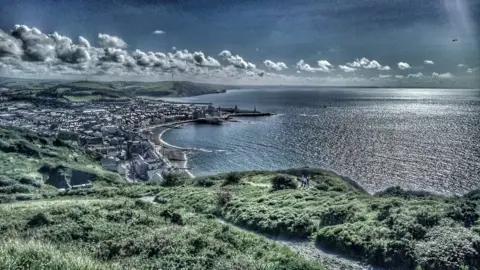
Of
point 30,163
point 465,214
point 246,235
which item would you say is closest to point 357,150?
point 30,163

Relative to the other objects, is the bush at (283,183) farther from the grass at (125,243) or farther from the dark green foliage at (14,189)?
the dark green foliage at (14,189)

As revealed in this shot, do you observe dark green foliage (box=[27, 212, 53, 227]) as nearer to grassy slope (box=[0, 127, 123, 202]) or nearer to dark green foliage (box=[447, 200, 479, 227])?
dark green foliage (box=[447, 200, 479, 227])

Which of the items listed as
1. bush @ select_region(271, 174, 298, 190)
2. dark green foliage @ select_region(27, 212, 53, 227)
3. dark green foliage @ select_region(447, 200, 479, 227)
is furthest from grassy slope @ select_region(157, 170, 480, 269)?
dark green foliage @ select_region(27, 212, 53, 227)

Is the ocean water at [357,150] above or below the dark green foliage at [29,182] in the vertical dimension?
below

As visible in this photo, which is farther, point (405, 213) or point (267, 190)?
point (267, 190)

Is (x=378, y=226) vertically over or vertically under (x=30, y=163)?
over

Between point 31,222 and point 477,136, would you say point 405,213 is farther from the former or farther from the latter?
point 477,136

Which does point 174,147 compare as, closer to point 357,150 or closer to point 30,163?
point 30,163

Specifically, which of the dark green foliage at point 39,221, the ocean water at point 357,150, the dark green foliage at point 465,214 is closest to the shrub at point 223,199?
the dark green foliage at point 39,221

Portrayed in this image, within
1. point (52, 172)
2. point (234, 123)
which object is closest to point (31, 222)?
point (52, 172)

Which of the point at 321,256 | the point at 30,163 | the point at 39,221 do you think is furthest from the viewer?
the point at 30,163

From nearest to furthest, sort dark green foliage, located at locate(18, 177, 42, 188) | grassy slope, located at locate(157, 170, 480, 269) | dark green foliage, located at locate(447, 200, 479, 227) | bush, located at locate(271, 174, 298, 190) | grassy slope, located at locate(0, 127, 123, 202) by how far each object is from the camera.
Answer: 1. grassy slope, located at locate(157, 170, 480, 269)
2. dark green foliage, located at locate(447, 200, 479, 227)
3. bush, located at locate(271, 174, 298, 190)
4. grassy slope, located at locate(0, 127, 123, 202)
5. dark green foliage, located at locate(18, 177, 42, 188)
